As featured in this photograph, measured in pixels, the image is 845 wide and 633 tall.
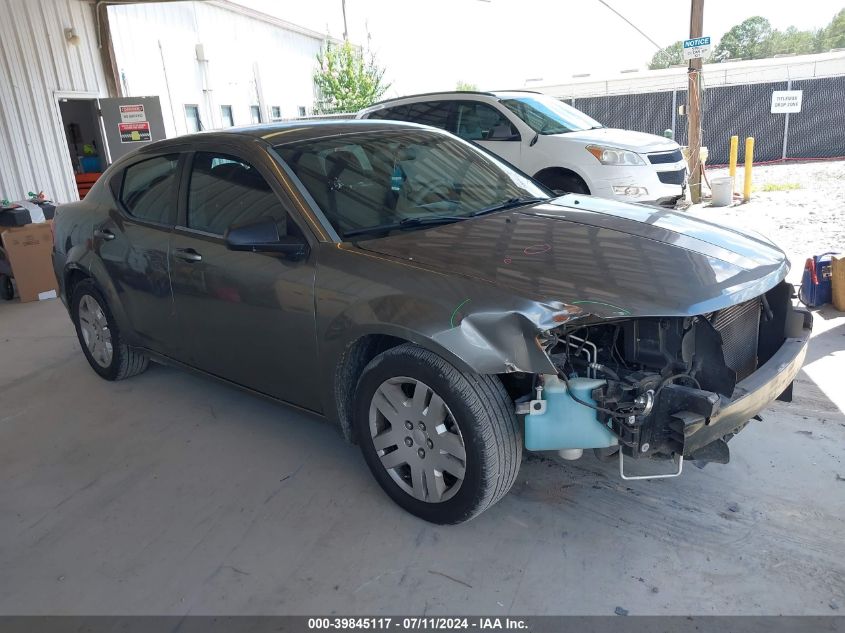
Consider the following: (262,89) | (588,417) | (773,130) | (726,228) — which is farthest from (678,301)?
(262,89)

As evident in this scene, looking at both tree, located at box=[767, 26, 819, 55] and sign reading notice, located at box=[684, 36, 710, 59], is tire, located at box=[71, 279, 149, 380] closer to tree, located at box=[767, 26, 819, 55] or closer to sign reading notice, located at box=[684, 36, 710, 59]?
sign reading notice, located at box=[684, 36, 710, 59]

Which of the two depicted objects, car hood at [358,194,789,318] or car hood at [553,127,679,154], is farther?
car hood at [553,127,679,154]

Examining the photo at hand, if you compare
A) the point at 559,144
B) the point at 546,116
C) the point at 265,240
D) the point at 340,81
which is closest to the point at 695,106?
the point at 546,116

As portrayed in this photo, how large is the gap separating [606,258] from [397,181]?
1.27 m

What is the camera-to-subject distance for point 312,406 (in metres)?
3.33

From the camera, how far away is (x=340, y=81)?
25.2m

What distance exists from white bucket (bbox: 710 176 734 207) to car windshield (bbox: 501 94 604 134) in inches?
117

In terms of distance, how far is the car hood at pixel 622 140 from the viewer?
26.6ft

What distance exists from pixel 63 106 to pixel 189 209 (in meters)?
12.9

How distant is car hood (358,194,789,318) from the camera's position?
2523mm

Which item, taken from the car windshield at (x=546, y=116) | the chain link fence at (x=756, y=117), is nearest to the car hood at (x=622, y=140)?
the car windshield at (x=546, y=116)

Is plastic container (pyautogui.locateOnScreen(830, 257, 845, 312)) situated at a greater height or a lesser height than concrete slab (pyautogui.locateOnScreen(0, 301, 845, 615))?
greater

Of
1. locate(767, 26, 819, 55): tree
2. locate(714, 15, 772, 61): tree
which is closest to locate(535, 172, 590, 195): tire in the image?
locate(767, 26, 819, 55): tree

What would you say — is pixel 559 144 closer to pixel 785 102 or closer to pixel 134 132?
pixel 134 132
